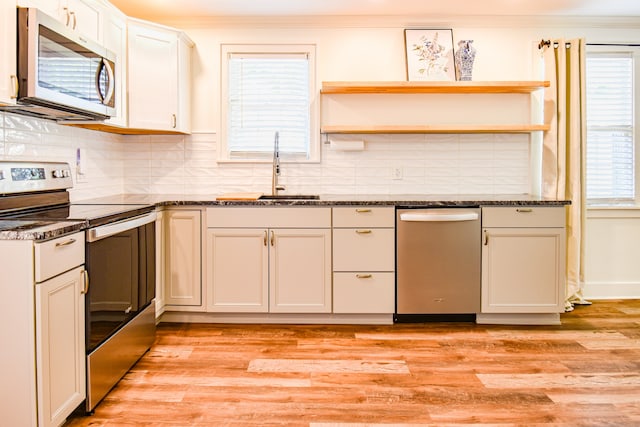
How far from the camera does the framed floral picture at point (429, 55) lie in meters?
3.93

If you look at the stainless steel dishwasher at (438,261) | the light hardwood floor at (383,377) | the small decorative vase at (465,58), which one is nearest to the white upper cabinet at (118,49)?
the light hardwood floor at (383,377)

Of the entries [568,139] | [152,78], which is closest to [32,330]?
[152,78]

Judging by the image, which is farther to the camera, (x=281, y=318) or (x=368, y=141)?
(x=368, y=141)

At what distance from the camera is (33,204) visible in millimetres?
2590

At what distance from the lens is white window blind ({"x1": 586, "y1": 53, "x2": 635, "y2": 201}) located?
4160 millimetres

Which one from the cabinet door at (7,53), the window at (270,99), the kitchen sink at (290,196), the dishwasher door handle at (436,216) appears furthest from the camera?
the window at (270,99)

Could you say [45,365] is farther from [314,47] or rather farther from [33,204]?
[314,47]

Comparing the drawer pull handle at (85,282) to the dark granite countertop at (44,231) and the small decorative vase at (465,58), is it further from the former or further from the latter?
the small decorative vase at (465,58)

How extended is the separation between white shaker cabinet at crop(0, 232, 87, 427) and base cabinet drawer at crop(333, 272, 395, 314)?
1879 mm

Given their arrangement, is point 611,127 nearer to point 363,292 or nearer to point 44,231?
point 363,292

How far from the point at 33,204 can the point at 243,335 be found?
1.45 metres

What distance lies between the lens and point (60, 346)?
1.97 m

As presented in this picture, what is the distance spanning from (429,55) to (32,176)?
280cm

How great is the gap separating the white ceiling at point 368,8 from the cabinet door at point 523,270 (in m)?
1.62
